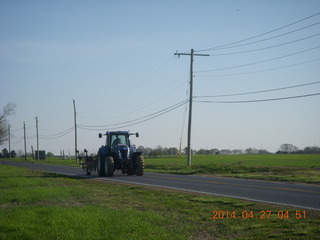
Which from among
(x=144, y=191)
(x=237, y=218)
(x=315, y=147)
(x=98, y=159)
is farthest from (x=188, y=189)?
(x=315, y=147)

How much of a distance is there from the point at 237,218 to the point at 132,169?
18.0 meters

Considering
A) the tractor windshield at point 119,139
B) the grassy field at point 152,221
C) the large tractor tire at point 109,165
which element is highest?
the tractor windshield at point 119,139

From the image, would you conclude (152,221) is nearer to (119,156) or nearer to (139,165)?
(139,165)

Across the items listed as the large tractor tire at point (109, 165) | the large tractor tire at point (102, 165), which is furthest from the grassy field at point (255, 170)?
the large tractor tire at point (109, 165)

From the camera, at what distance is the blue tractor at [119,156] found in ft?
91.8

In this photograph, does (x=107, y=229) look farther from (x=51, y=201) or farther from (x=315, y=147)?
(x=315, y=147)

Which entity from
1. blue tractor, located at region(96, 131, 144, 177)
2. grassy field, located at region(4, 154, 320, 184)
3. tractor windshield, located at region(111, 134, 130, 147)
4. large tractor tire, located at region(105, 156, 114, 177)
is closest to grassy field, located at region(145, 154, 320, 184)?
grassy field, located at region(4, 154, 320, 184)

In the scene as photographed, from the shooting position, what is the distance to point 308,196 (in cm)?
1512

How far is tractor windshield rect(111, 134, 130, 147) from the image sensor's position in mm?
29188

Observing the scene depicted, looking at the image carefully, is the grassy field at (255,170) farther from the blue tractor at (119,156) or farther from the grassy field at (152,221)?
the grassy field at (152,221)

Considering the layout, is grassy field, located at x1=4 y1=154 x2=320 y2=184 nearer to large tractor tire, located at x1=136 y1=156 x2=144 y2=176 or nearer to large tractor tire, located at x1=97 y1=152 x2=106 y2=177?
large tractor tire, located at x1=136 y1=156 x2=144 y2=176
